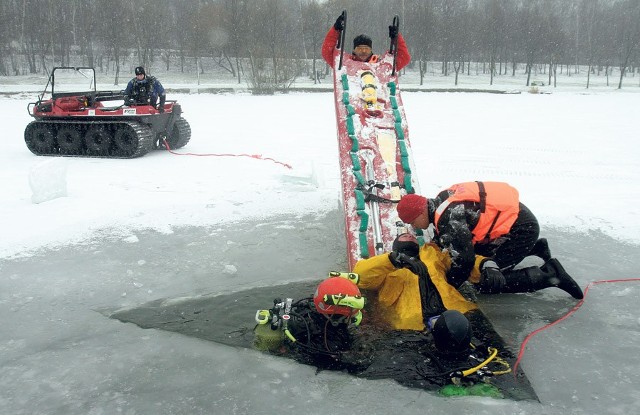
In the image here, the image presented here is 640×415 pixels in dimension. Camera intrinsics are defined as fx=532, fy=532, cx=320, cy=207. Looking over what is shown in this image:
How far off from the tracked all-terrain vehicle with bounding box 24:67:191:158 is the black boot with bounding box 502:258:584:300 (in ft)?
26.0

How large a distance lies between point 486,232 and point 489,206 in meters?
0.20

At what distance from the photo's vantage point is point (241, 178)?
8.16m

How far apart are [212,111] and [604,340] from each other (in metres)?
17.6

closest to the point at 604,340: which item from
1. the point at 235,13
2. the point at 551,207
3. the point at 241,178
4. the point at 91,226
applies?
the point at 551,207

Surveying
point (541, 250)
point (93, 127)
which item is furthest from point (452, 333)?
point (93, 127)

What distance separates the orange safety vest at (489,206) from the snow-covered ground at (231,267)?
2.03 feet

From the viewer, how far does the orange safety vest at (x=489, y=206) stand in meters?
3.93

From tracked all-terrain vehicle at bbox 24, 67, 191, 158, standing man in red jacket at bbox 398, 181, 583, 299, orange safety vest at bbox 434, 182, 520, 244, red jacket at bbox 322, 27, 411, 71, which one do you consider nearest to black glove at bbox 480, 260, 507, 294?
standing man in red jacket at bbox 398, 181, 583, 299

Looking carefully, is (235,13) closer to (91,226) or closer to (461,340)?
(91,226)

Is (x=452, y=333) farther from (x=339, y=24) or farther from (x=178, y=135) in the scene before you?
(x=178, y=135)

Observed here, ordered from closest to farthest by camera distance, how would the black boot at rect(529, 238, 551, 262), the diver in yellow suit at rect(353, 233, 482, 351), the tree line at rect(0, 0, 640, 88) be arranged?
the diver in yellow suit at rect(353, 233, 482, 351)
the black boot at rect(529, 238, 551, 262)
the tree line at rect(0, 0, 640, 88)

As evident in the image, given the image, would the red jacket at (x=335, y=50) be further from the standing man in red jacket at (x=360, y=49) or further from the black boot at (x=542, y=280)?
the black boot at (x=542, y=280)

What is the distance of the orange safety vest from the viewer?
12.9 feet

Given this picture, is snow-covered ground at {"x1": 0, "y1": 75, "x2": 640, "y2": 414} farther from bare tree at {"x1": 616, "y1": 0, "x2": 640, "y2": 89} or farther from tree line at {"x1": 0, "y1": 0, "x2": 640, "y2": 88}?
bare tree at {"x1": 616, "y1": 0, "x2": 640, "y2": 89}
